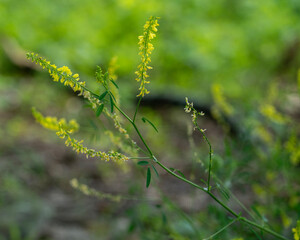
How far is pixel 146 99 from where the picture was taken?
472 centimetres

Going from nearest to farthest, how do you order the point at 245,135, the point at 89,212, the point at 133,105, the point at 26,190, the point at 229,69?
the point at 245,135 → the point at 89,212 → the point at 26,190 → the point at 133,105 → the point at 229,69

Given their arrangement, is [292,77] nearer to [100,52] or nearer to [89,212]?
[100,52]

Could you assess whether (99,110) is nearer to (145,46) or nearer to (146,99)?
(145,46)

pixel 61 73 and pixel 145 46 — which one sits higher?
pixel 145 46

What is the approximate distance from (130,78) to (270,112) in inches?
163

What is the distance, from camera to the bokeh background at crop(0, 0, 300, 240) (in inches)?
87.4

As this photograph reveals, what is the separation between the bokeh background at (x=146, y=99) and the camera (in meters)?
2.22

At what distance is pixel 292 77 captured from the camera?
5367mm

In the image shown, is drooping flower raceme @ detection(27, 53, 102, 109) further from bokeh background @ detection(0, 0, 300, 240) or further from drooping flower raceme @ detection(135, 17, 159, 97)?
bokeh background @ detection(0, 0, 300, 240)

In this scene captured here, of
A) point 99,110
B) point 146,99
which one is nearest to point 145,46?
point 99,110

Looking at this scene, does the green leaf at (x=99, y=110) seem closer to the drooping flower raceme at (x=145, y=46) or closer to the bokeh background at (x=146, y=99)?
the drooping flower raceme at (x=145, y=46)

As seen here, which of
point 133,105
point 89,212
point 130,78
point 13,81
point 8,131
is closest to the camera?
point 89,212

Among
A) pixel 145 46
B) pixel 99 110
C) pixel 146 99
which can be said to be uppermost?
pixel 146 99

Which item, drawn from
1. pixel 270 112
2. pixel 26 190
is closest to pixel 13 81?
pixel 26 190
